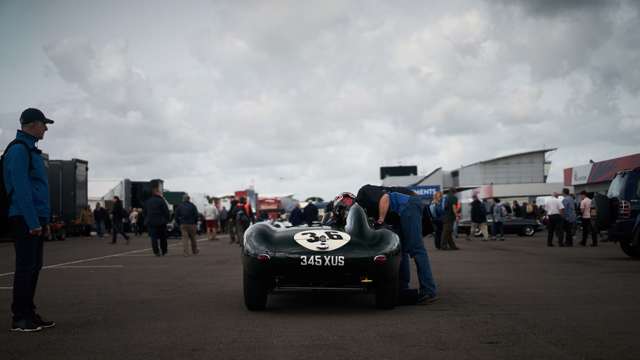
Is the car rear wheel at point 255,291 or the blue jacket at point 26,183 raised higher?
the blue jacket at point 26,183

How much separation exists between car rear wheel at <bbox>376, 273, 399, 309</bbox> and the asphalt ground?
127mm

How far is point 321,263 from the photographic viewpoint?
6785mm

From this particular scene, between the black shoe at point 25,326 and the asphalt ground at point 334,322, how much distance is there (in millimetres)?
92

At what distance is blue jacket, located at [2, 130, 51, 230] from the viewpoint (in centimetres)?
622

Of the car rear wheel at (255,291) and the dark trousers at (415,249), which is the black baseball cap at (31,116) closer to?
the car rear wheel at (255,291)

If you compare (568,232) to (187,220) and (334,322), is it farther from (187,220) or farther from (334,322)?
(334,322)

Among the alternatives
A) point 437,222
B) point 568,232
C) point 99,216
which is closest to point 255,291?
point 437,222

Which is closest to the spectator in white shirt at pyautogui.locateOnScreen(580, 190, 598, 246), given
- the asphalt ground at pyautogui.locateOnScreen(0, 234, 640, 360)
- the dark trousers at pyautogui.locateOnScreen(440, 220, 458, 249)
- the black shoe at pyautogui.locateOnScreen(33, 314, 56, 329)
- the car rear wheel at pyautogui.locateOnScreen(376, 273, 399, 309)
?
the dark trousers at pyautogui.locateOnScreen(440, 220, 458, 249)

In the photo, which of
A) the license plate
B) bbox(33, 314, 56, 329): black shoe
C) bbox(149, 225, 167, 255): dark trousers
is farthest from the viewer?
bbox(149, 225, 167, 255): dark trousers

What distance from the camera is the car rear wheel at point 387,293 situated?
281 inches

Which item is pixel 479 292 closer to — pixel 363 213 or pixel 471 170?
pixel 363 213

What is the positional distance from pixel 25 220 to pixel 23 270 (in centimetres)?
45

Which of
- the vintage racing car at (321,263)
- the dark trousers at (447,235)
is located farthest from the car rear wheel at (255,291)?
the dark trousers at (447,235)

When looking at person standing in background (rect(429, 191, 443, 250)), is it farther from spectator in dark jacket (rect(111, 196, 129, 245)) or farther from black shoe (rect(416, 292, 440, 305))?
black shoe (rect(416, 292, 440, 305))
